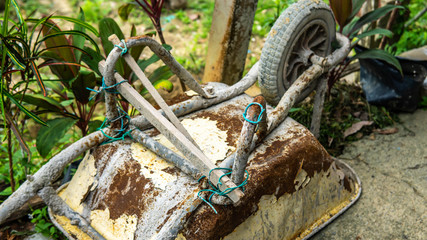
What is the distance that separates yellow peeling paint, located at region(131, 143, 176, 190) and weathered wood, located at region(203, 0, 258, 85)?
1.44m

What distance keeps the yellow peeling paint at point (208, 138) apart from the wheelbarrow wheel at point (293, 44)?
0.47m

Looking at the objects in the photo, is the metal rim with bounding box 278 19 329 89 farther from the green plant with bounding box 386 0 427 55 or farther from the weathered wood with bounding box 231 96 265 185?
the green plant with bounding box 386 0 427 55

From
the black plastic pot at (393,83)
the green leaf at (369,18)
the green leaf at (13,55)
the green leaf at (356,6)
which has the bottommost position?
the black plastic pot at (393,83)

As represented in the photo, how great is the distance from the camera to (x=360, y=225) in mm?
2332

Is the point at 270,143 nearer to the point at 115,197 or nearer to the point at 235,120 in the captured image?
the point at 235,120

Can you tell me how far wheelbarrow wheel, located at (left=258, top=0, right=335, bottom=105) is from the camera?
222cm

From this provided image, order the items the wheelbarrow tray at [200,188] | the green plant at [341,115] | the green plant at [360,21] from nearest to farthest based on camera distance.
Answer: the wheelbarrow tray at [200,188] → the green plant at [360,21] → the green plant at [341,115]

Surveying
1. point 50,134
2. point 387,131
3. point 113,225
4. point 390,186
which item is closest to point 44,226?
point 50,134

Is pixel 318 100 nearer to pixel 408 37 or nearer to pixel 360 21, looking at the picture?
pixel 360 21

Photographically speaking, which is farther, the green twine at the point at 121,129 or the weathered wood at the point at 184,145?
the green twine at the point at 121,129

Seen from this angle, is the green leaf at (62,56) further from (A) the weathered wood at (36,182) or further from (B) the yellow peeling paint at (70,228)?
(B) the yellow peeling paint at (70,228)

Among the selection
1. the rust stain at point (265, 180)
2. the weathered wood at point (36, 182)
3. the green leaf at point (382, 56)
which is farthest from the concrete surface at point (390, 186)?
the weathered wood at point (36, 182)

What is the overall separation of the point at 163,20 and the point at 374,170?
3.26m

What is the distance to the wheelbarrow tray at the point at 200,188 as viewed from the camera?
5.64 ft
